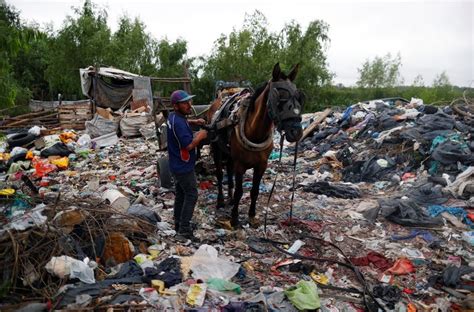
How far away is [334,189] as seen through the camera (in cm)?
634

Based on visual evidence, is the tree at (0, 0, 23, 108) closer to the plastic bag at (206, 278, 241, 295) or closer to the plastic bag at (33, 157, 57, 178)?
the plastic bag at (206, 278, 241, 295)

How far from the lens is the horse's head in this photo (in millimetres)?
3579

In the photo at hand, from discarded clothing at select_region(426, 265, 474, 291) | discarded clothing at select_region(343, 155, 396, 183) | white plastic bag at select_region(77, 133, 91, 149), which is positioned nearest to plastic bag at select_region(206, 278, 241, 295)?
discarded clothing at select_region(426, 265, 474, 291)

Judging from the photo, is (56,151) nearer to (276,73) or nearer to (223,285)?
(276,73)

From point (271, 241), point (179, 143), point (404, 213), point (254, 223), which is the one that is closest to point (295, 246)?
point (271, 241)

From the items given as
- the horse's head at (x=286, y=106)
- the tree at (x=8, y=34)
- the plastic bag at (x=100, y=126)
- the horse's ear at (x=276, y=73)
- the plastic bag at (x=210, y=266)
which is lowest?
the plastic bag at (x=210, y=266)

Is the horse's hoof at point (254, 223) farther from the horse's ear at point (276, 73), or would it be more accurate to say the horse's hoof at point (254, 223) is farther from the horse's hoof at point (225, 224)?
the horse's ear at point (276, 73)

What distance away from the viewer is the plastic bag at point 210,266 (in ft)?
10.8

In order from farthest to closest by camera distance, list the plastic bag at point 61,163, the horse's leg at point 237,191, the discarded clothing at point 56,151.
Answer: the discarded clothing at point 56,151 → the plastic bag at point 61,163 → the horse's leg at point 237,191

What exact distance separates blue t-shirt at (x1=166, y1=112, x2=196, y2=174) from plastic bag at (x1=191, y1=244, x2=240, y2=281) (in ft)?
3.32

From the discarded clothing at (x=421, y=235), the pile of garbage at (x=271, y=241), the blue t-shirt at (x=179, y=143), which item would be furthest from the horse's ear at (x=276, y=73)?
the discarded clothing at (x=421, y=235)

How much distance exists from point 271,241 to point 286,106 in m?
1.75

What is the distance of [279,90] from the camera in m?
3.68

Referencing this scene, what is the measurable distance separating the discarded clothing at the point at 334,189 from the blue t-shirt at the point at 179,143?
3197 millimetres
